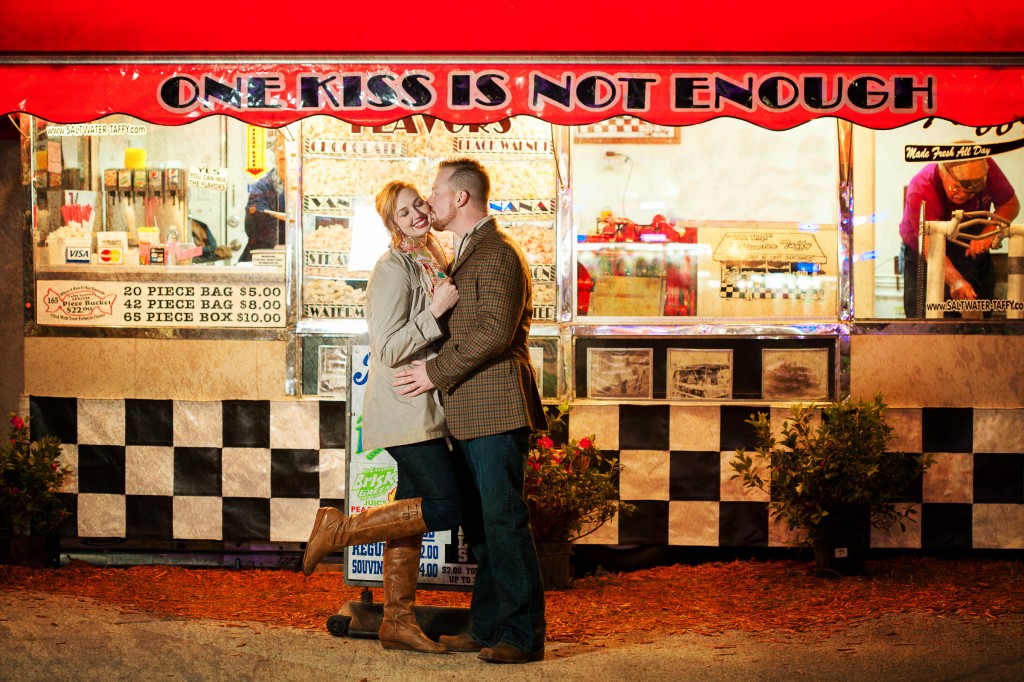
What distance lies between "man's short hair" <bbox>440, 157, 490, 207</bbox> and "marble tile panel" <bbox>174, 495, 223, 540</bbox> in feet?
8.65

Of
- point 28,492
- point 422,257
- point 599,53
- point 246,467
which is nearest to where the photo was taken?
point 422,257

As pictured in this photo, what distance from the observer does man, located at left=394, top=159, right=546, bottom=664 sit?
13.7ft

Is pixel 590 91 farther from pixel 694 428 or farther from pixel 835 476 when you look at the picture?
pixel 835 476

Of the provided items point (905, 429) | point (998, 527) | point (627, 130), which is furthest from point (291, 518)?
point (998, 527)

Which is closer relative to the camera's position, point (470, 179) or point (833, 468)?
point (470, 179)

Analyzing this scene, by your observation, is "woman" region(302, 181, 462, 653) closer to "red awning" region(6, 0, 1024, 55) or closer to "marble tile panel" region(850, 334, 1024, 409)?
"red awning" region(6, 0, 1024, 55)

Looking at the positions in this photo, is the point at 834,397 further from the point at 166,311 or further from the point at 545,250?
the point at 166,311

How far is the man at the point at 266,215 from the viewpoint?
235 inches

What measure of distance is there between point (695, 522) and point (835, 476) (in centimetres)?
86

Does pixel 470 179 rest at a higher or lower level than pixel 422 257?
higher

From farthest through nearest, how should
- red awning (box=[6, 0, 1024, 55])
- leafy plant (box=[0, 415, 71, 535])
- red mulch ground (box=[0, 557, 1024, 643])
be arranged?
leafy plant (box=[0, 415, 71, 535]) < red mulch ground (box=[0, 557, 1024, 643]) < red awning (box=[6, 0, 1024, 55])

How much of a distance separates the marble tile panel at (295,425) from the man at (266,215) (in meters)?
0.86

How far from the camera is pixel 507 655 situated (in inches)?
164

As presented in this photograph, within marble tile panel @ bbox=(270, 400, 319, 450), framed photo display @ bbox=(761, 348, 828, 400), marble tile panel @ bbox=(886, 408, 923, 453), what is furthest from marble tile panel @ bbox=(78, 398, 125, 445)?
marble tile panel @ bbox=(886, 408, 923, 453)
